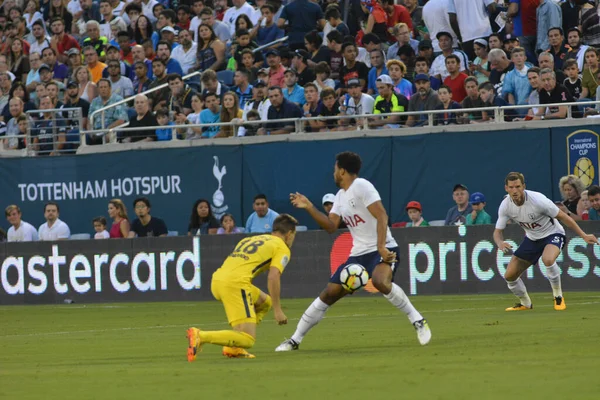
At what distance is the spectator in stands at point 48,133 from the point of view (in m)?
28.1

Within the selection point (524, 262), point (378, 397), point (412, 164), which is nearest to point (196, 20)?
point (412, 164)

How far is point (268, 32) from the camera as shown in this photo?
28562 millimetres

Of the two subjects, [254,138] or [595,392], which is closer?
[595,392]

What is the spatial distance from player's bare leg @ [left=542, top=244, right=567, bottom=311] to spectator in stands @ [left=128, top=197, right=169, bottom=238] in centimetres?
948

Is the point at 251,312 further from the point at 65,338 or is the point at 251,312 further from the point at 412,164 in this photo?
the point at 412,164

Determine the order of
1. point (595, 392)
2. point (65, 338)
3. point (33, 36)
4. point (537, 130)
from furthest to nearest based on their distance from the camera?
point (33, 36), point (537, 130), point (65, 338), point (595, 392)

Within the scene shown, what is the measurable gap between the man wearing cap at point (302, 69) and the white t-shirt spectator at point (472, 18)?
316 centimetres

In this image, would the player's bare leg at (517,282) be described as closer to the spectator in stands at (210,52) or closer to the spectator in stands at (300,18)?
the spectator in stands at (300,18)

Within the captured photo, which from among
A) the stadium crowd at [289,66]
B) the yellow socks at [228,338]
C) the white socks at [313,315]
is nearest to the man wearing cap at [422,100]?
the stadium crowd at [289,66]

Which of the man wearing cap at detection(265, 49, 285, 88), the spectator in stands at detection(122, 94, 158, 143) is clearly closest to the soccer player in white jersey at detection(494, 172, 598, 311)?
the man wearing cap at detection(265, 49, 285, 88)

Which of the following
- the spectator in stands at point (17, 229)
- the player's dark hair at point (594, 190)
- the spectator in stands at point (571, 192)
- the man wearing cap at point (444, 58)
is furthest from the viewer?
the spectator in stands at point (17, 229)

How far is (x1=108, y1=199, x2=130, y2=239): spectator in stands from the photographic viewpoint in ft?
82.7

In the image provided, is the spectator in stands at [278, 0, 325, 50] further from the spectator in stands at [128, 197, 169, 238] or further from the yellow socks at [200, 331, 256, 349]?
the yellow socks at [200, 331, 256, 349]

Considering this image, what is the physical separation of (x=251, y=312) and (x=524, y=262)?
7.17m
